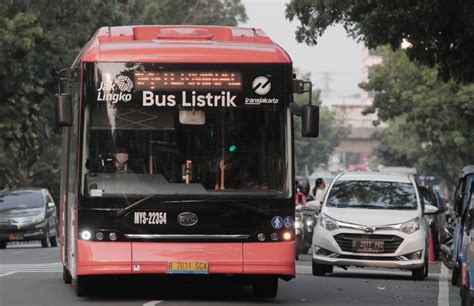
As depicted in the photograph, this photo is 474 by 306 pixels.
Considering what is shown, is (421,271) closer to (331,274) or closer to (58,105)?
(331,274)

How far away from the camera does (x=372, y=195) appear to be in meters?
23.2

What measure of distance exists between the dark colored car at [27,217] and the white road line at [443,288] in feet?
50.2

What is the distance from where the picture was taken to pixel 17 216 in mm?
38719

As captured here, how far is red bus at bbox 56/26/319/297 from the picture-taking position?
51.5 ft

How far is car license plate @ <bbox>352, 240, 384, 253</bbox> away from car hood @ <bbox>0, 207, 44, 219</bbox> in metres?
18.5

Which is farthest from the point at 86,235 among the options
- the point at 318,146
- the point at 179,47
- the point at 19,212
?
the point at 318,146

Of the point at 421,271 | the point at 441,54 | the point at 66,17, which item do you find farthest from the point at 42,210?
the point at 421,271

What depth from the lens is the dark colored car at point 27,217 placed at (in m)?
38.5

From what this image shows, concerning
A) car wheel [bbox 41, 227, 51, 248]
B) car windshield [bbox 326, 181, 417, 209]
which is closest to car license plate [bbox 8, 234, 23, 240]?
car wheel [bbox 41, 227, 51, 248]

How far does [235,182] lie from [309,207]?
24.1 feet

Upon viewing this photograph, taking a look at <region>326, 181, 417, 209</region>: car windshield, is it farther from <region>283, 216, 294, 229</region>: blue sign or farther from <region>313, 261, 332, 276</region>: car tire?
<region>283, 216, 294, 229</region>: blue sign

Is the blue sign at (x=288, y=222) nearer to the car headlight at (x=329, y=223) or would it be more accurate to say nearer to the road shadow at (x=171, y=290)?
the road shadow at (x=171, y=290)

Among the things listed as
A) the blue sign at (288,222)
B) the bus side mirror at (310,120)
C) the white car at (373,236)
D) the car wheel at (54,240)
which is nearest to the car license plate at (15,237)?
the car wheel at (54,240)

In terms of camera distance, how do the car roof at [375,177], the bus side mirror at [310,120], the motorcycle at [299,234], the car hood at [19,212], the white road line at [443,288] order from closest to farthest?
the bus side mirror at [310,120]
the white road line at [443,288]
the car roof at [375,177]
the motorcycle at [299,234]
the car hood at [19,212]
